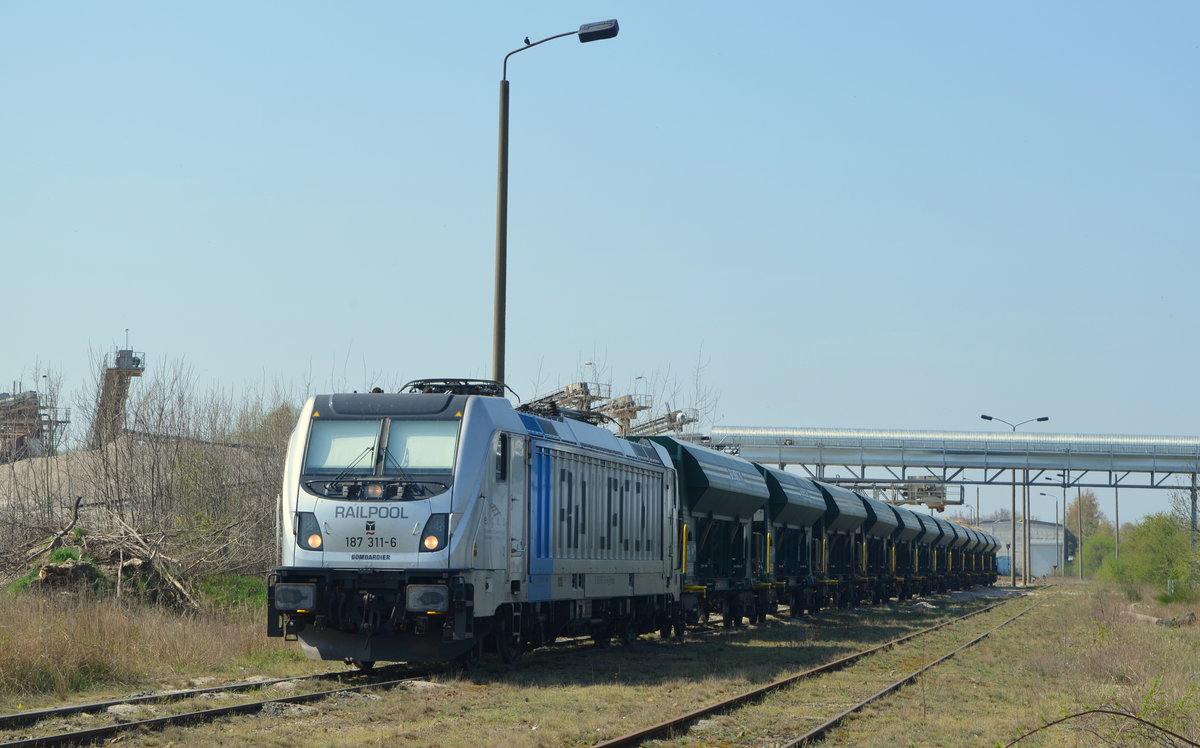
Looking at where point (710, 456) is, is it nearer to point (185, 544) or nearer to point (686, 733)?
point (185, 544)

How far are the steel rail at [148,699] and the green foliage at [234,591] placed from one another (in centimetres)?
693

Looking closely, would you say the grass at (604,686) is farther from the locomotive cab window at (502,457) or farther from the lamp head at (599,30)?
the lamp head at (599,30)

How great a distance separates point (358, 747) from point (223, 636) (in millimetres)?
8070

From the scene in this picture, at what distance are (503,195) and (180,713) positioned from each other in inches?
419

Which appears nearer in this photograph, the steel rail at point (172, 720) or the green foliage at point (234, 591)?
the steel rail at point (172, 720)

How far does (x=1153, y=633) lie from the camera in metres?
28.3

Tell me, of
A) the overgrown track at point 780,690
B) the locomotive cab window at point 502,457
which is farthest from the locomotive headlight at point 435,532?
the overgrown track at point 780,690

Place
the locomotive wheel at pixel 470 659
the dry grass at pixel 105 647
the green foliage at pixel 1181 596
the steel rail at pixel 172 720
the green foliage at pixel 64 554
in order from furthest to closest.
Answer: the green foliage at pixel 1181 596, the green foliage at pixel 64 554, the locomotive wheel at pixel 470 659, the dry grass at pixel 105 647, the steel rail at pixel 172 720

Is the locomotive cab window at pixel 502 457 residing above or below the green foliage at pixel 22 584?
above

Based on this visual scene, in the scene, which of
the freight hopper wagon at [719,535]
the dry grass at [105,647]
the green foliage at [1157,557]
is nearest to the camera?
the dry grass at [105,647]

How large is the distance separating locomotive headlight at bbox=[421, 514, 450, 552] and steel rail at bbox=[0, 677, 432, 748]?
153cm

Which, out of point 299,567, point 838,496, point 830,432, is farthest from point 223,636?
point 830,432

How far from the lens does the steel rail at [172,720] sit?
1002 cm

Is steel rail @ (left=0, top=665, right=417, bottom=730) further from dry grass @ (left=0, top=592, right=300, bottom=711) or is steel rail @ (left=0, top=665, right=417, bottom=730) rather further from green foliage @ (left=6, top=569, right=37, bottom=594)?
green foliage @ (left=6, top=569, right=37, bottom=594)
